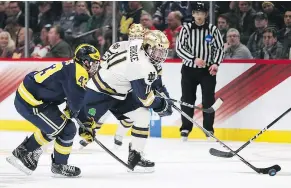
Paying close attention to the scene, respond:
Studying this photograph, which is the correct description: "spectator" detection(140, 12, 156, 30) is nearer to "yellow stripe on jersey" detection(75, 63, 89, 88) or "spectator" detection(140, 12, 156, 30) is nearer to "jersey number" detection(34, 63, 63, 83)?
→ "jersey number" detection(34, 63, 63, 83)

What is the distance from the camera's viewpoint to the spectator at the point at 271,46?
7.96 meters

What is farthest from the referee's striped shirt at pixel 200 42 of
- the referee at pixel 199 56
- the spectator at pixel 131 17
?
the spectator at pixel 131 17

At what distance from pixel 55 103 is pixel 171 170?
100 cm

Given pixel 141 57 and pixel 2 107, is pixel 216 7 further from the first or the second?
pixel 141 57

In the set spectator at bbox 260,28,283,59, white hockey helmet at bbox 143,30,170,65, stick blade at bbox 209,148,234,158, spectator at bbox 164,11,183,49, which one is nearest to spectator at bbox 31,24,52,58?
spectator at bbox 164,11,183,49

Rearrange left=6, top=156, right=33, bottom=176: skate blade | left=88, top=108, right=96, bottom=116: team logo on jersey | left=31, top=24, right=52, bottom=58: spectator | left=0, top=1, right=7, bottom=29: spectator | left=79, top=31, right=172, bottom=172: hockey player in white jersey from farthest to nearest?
left=0, top=1, right=7, bottom=29: spectator → left=31, top=24, right=52, bottom=58: spectator → left=88, top=108, right=96, bottom=116: team logo on jersey → left=79, top=31, right=172, bottom=172: hockey player in white jersey → left=6, top=156, right=33, bottom=176: skate blade

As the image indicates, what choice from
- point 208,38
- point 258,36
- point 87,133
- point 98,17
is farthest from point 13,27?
point 87,133

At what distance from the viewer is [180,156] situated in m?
6.44

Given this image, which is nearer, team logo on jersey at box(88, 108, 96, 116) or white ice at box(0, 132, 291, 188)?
white ice at box(0, 132, 291, 188)

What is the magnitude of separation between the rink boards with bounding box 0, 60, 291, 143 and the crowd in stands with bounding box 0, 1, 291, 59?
1.15 ft

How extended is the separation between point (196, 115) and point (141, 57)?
110 inches

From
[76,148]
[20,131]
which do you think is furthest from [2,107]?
[76,148]

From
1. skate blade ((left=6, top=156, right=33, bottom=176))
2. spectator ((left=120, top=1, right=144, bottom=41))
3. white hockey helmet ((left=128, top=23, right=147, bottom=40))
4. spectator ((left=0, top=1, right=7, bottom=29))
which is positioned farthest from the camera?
spectator ((left=0, top=1, right=7, bottom=29))

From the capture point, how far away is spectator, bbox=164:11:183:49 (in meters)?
8.60
